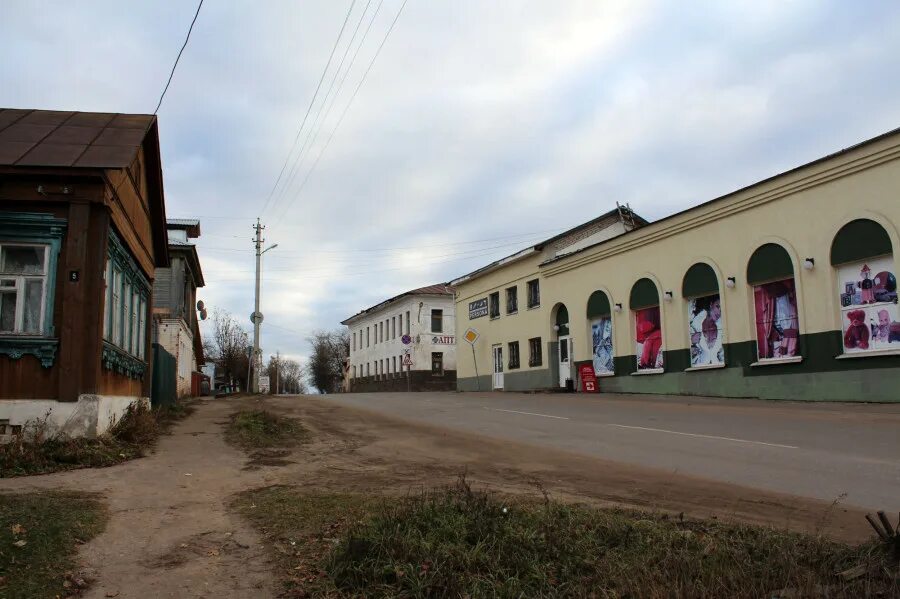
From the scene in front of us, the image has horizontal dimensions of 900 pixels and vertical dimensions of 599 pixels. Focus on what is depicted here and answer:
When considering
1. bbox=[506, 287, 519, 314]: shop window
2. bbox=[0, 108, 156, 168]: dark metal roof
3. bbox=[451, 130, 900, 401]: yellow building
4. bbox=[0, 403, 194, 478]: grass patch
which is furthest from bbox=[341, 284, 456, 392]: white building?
bbox=[0, 403, 194, 478]: grass patch

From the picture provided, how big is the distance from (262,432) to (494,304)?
2665 cm

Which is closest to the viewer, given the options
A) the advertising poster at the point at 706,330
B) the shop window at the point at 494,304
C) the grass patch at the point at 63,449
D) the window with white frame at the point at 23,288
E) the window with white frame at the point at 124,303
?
the grass patch at the point at 63,449

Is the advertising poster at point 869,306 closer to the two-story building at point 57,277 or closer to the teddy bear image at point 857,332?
the teddy bear image at point 857,332

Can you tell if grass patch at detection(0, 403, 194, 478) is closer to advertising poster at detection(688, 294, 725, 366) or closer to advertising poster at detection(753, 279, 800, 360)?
advertising poster at detection(753, 279, 800, 360)

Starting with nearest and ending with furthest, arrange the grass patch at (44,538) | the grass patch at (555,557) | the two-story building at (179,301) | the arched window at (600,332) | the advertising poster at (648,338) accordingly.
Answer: the grass patch at (555,557) → the grass patch at (44,538) → the advertising poster at (648,338) → the arched window at (600,332) → the two-story building at (179,301)

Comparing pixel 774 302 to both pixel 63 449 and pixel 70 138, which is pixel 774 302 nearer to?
pixel 70 138

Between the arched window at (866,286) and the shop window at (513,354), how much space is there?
62.1ft

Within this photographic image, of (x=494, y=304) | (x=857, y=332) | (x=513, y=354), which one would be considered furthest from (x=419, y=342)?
(x=857, y=332)

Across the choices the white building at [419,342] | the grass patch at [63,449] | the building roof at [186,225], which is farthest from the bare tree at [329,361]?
the grass patch at [63,449]

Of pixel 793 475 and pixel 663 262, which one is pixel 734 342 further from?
pixel 793 475

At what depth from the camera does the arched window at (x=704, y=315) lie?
23.7 metres

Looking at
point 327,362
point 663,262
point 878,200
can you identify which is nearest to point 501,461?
point 878,200

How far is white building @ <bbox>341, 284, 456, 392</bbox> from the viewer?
58594mm

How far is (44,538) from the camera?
19.0 ft
